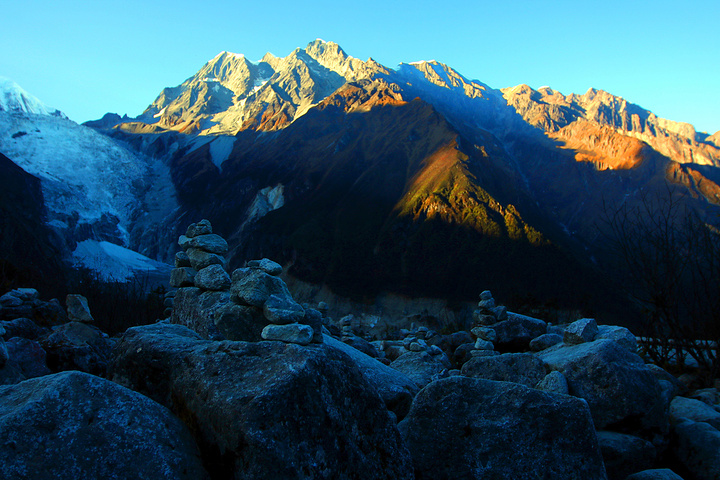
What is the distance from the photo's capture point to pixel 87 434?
3145 mm

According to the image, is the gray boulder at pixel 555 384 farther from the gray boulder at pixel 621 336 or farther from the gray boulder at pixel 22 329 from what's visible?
the gray boulder at pixel 22 329

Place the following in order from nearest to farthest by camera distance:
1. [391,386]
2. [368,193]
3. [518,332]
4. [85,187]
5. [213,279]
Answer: [391,386] → [213,279] → [518,332] → [368,193] → [85,187]

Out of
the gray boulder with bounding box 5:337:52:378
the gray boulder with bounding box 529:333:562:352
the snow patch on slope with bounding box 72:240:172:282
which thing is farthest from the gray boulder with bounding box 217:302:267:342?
the snow patch on slope with bounding box 72:240:172:282

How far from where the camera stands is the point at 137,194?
161 metres

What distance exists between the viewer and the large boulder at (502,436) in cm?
430

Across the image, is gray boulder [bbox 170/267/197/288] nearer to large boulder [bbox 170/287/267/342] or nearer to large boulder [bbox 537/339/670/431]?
large boulder [bbox 170/287/267/342]

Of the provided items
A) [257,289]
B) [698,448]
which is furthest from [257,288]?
[698,448]

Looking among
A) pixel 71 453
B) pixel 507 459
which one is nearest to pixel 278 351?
pixel 71 453

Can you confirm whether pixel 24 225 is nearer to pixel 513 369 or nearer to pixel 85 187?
pixel 85 187

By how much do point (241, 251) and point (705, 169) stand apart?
558 ft

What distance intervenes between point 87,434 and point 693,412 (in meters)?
7.19

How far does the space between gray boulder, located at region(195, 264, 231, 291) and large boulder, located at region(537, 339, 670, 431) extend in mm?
6943

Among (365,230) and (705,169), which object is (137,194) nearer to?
(365,230)

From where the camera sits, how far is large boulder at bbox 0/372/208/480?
9.61ft
